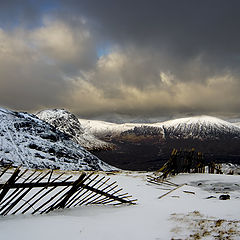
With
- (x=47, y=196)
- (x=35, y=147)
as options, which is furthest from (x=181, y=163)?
(x=35, y=147)

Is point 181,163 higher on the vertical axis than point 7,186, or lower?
lower

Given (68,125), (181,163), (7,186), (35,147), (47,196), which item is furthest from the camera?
(68,125)

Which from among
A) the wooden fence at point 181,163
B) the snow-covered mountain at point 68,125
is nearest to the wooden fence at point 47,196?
the wooden fence at point 181,163

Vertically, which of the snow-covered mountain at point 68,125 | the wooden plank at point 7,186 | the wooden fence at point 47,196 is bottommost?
the wooden fence at point 47,196

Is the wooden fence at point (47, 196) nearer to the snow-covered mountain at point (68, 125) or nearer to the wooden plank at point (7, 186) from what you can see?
the wooden plank at point (7, 186)

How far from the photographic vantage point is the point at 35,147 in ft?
115

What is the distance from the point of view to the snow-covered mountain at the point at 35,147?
102 feet

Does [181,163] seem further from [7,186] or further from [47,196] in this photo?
[7,186]

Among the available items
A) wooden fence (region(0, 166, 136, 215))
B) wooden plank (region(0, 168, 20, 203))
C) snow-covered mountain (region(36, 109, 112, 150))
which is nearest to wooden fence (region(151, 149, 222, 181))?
wooden fence (region(0, 166, 136, 215))

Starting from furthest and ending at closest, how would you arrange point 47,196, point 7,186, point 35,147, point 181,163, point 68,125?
point 68,125 < point 35,147 < point 181,163 < point 47,196 < point 7,186

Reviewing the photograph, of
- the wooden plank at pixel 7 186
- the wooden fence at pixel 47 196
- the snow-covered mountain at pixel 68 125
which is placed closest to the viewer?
the wooden plank at pixel 7 186

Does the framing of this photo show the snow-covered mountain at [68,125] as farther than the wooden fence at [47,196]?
Yes

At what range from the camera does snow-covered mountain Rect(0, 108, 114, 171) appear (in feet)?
102

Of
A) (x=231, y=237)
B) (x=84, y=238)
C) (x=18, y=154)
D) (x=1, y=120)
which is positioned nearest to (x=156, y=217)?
(x=231, y=237)
